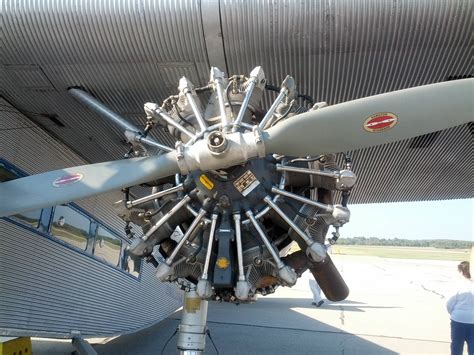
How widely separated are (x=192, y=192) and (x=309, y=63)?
1.75 m

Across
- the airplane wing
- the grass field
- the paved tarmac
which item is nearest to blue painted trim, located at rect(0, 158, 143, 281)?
the airplane wing

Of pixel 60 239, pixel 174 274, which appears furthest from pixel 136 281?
pixel 174 274

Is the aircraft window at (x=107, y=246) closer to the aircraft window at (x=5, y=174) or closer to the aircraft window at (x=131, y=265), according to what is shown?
the aircraft window at (x=131, y=265)

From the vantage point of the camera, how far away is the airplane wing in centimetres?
373

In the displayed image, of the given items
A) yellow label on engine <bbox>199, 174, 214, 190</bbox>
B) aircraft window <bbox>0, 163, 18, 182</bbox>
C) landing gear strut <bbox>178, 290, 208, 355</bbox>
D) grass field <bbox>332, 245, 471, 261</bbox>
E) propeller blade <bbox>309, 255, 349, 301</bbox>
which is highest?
grass field <bbox>332, 245, 471, 261</bbox>

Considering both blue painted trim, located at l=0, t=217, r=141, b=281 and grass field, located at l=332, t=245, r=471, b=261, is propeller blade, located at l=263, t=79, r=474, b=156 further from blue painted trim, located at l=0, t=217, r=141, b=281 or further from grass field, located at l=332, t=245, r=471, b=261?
grass field, located at l=332, t=245, r=471, b=261

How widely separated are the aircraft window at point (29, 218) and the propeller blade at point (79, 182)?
6.82ft

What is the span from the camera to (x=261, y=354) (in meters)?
9.05

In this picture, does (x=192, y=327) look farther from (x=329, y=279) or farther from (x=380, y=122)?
(x=380, y=122)

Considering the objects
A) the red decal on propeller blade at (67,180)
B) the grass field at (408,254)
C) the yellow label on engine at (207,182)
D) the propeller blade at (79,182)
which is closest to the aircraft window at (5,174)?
the propeller blade at (79,182)

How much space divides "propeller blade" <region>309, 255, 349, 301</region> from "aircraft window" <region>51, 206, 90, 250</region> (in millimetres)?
4180

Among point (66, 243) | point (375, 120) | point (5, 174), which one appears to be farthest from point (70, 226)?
point (375, 120)

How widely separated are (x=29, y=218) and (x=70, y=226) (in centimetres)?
105

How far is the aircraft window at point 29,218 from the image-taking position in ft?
18.8
